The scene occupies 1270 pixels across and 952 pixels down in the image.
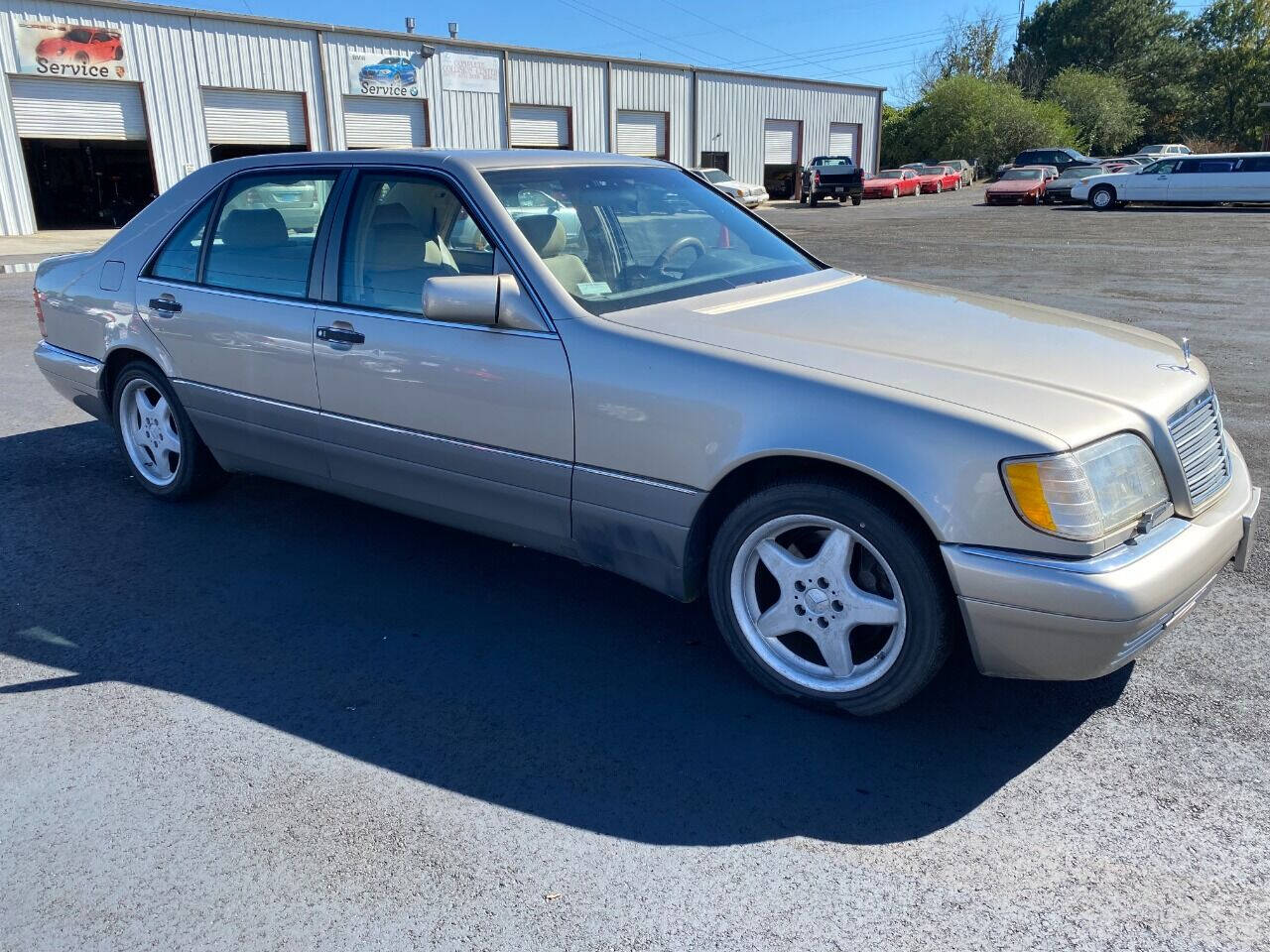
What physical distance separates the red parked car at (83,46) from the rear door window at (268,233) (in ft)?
82.5

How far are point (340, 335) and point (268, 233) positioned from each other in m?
0.83

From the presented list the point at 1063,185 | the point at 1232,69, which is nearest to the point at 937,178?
the point at 1063,185

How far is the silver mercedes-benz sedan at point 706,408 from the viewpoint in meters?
2.68

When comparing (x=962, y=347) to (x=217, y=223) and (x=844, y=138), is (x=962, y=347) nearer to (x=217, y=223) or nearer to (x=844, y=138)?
(x=217, y=223)

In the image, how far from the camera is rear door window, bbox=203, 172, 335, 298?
4141 millimetres

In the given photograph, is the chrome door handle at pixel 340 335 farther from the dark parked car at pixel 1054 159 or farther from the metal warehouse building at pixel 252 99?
the dark parked car at pixel 1054 159

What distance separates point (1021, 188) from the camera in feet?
112

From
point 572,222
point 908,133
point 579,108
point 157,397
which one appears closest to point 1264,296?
point 572,222

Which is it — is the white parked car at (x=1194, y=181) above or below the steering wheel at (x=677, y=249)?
below

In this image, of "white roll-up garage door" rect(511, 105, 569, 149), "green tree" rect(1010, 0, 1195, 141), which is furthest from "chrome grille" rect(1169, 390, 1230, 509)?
"green tree" rect(1010, 0, 1195, 141)

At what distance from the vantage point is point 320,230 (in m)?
4.07

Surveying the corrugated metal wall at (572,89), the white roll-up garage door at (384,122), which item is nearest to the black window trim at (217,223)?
the white roll-up garage door at (384,122)

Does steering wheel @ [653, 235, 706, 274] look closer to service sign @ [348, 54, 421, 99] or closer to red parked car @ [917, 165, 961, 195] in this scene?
service sign @ [348, 54, 421, 99]

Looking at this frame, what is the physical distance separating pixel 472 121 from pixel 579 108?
15.8 feet
